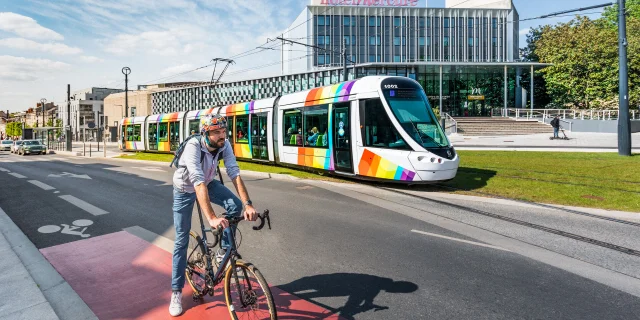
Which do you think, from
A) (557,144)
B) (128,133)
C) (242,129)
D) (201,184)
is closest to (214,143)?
(201,184)

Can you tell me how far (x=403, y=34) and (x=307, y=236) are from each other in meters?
67.9

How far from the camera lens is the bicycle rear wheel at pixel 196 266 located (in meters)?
4.04

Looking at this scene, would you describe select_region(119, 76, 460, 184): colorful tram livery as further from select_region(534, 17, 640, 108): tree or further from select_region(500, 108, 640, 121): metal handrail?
select_region(534, 17, 640, 108): tree

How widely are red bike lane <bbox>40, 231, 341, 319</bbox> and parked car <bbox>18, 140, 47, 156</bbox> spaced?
129 feet

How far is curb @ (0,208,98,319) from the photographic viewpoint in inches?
153

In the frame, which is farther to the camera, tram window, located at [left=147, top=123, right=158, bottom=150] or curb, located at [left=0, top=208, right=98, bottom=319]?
tram window, located at [left=147, top=123, right=158, bottom=150]

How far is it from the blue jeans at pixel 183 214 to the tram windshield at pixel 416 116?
7746 millimetres

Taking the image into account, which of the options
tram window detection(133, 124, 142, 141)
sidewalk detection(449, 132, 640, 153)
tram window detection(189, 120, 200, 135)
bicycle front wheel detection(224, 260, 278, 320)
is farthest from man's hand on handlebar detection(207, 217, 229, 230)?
tram window detection(133, 124, 142, 141)

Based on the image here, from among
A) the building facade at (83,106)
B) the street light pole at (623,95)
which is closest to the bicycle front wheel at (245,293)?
the street light pole at (623,95)

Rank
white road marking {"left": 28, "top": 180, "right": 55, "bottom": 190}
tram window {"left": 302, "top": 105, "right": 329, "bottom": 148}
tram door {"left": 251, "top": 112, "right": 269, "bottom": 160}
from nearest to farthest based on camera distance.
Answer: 1. white road marking {"left": 28, "top": 180, "right": 55, "bottom": 190}
2. tram window {"left": 302, "top": 105, "right": 329, "bottom": 148}
3. tram door {"left": 251, "top": 112, "right": 269, "bottom": 160}

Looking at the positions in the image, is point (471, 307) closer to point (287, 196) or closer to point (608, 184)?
point (287, 196)

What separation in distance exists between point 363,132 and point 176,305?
8.53m

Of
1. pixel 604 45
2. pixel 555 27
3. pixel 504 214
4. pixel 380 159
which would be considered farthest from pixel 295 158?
pixel 555 27

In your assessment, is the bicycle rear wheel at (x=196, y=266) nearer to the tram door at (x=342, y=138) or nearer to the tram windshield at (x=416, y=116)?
the tram windshield at (x=416, y=116)
